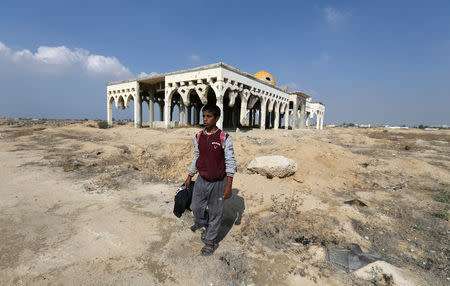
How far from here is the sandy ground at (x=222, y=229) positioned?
2.16 m

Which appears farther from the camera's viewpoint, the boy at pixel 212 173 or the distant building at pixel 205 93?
the distant building at pixel 205 93

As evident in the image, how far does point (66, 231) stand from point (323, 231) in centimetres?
377

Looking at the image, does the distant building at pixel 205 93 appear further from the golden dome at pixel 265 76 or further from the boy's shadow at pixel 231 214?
the boy's shadow at pixel 231 214

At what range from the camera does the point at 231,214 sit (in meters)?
3.62

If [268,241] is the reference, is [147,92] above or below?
above

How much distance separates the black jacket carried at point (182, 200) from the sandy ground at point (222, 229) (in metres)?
0.42

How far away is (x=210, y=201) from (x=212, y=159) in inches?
23.4

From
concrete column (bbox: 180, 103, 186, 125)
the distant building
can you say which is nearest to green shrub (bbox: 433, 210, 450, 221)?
the distant building

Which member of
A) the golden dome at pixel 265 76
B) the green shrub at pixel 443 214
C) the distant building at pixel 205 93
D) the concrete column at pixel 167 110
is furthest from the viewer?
the golden dome at pixel 265 76

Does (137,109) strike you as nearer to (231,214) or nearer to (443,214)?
(231,214)

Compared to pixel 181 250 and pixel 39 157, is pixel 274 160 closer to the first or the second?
pixel 181 250

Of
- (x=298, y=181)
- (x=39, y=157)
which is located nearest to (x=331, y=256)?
(x=298, y=181)

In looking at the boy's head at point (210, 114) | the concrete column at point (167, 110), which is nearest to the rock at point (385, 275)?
the boy's head at point (210, 114)

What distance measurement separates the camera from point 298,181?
5262 mm
